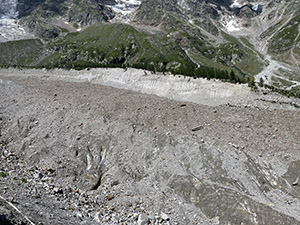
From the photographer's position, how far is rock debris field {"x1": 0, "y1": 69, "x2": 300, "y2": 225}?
20406 mm

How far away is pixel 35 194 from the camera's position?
19.2 m

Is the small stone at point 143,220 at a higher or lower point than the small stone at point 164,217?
lower

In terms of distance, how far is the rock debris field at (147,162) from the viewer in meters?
20.4

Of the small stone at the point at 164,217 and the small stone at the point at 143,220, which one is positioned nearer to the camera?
the small stone at the point at 143,220

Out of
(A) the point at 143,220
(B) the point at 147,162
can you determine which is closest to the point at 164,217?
(A) the point at 143,220

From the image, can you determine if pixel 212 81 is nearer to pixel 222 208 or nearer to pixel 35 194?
pixel 222 208

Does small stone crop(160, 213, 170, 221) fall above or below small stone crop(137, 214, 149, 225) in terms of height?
above

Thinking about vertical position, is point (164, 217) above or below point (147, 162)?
above

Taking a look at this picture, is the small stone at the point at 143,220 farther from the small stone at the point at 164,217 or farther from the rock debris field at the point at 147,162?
the small stone at the point at 164,217

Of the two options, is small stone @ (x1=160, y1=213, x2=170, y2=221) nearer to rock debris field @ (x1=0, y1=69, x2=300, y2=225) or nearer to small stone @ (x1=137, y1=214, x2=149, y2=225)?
rock debris field @ (x1=0, y1=69, x2=300, y2=225)

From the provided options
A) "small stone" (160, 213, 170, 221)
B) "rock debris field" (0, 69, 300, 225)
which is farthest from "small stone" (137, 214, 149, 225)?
"small stone" (160, 213, 170, 221)

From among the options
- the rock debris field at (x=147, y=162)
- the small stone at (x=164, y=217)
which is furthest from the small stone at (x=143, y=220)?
the small stone at (x=164, y=217)

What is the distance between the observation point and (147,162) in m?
27.8

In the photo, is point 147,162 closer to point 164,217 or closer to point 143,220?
point 164,217
